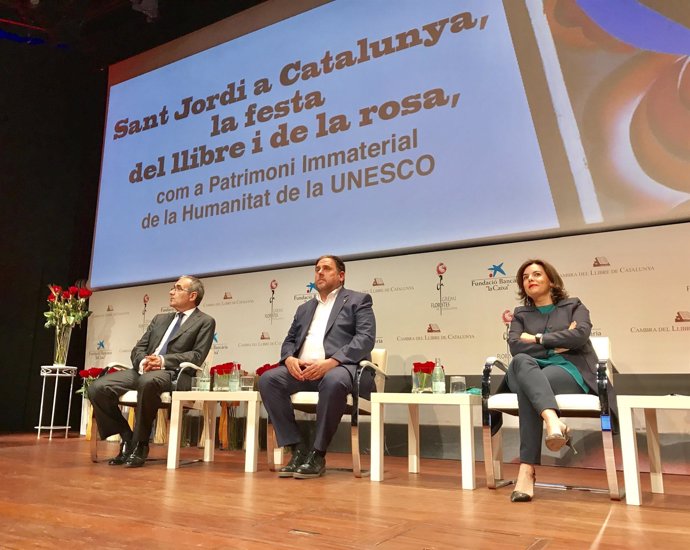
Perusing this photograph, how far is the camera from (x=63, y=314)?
219 inches

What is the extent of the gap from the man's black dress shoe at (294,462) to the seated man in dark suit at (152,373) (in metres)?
0.86

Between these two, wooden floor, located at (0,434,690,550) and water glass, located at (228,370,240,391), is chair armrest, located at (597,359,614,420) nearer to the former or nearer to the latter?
wooden floor, located at (0,434,690,550)

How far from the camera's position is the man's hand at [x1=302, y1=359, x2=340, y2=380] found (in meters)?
3.19

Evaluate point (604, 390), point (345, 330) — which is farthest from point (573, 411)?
point (345, 330)

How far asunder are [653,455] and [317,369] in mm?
1592

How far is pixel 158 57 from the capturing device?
19.7 ft

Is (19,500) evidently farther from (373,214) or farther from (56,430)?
(56,430)

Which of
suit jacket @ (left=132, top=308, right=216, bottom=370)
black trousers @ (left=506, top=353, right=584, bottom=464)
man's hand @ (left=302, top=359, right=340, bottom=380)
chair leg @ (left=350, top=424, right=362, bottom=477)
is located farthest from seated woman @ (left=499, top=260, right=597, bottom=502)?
suit jacket @ (left=132, top=308, right=216, bottom=370)

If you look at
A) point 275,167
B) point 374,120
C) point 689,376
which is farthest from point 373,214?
point 689,376

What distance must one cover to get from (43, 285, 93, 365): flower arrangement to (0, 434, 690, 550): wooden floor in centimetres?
265

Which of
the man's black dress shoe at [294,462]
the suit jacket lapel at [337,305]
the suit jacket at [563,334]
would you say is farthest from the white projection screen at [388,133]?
the man's black dress shoe at [294,462]

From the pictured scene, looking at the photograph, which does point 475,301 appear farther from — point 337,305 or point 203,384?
point 203,384

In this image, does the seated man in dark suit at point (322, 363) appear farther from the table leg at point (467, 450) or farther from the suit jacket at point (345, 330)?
the table leg at point (467, 450)

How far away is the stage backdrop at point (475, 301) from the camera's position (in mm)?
3414
